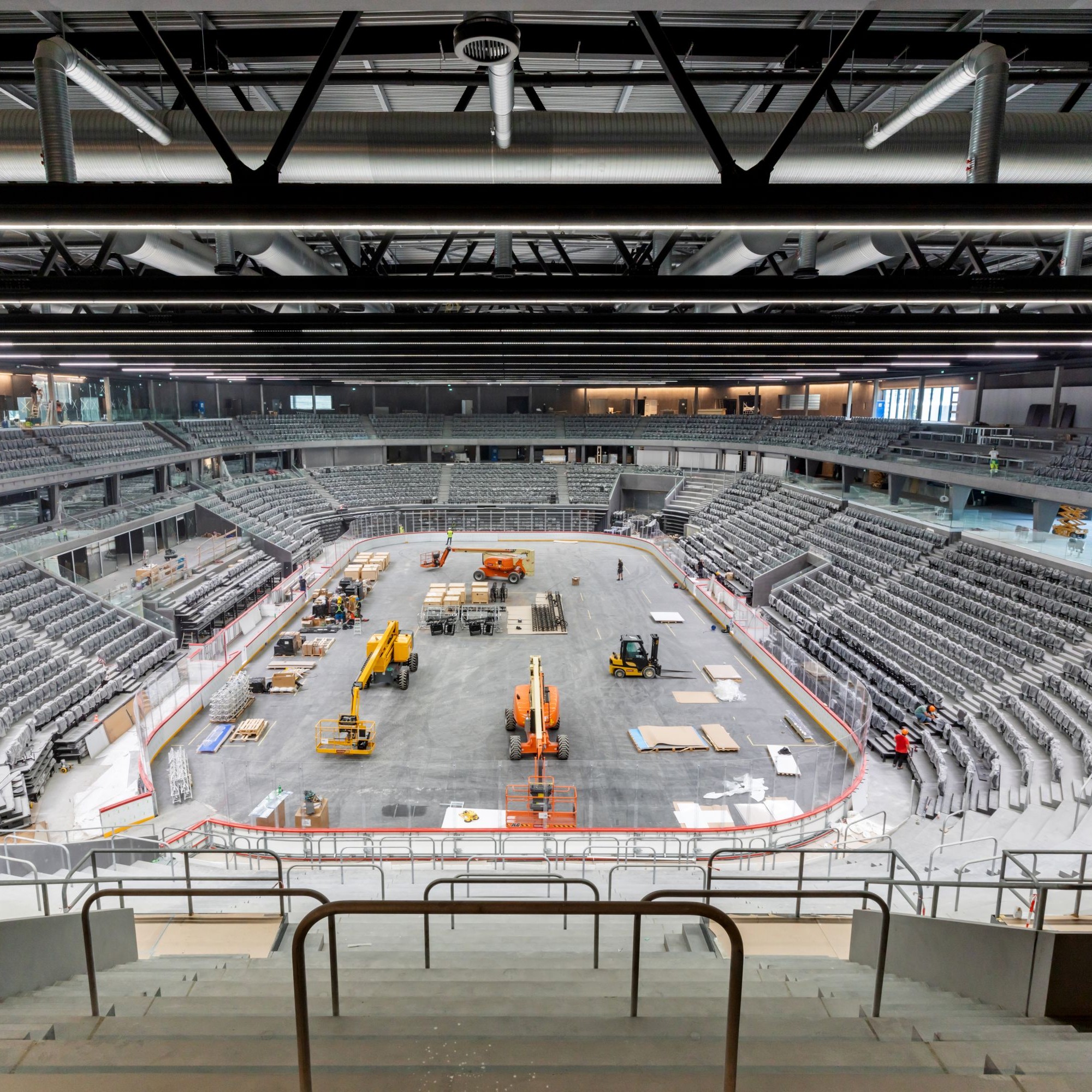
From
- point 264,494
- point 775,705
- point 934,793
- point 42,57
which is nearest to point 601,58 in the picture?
point 42,57

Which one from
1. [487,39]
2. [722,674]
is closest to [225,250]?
[487,39]

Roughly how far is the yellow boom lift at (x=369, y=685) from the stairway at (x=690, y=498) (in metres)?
25.7

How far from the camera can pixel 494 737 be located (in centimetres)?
1817

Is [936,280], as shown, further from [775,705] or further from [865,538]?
[865,538]

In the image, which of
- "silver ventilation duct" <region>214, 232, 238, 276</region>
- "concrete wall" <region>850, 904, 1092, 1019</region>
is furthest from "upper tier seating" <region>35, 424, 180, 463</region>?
"concrete wall" <region>850, 904, 1092, 1019</region>

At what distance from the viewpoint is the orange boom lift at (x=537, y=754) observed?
46.3ft

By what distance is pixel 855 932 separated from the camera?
673 cm

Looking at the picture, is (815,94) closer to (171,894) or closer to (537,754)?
(171,894)

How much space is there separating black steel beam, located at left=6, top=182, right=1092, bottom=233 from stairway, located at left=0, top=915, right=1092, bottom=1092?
4713 mm

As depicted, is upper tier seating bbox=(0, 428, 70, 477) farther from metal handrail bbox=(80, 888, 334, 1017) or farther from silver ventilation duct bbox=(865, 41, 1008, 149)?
silver ventilation duct bbox=(865, 41, 1008, 149)

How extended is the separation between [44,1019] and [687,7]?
708cm

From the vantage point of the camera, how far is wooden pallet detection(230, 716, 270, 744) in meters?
17.9

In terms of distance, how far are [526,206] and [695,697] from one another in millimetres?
18160

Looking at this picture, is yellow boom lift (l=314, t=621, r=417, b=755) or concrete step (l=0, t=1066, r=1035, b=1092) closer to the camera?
concrete step (l=0, t=1066, r=1035, b=1092)
